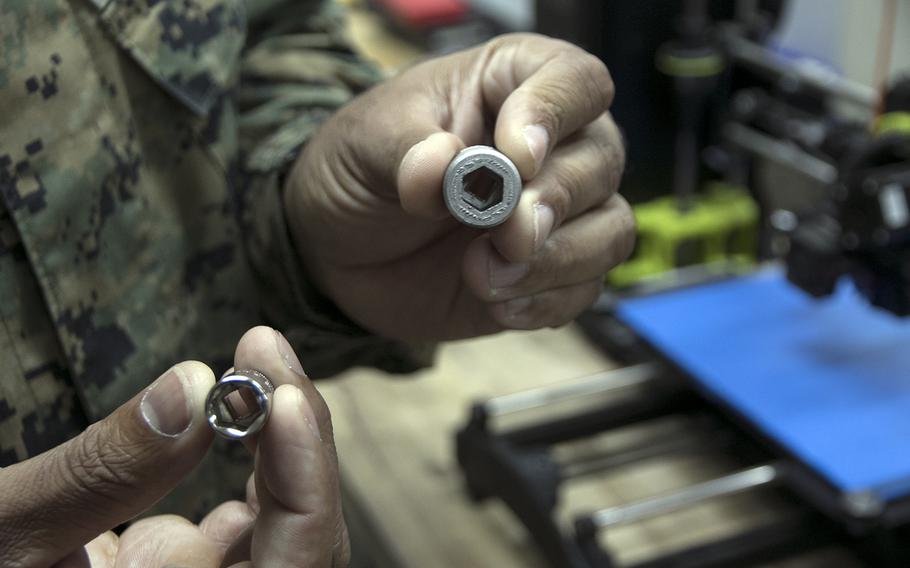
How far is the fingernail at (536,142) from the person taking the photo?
40cm

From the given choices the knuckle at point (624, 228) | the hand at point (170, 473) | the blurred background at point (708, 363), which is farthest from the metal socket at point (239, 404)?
the blurred background at point (708, 363)

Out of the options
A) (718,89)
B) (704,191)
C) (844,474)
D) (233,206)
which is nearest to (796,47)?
(718,89)

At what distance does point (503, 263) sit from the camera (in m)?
0.42

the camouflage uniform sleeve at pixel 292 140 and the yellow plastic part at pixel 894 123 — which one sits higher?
the camouflage uniform sleeve at pixel 292 140

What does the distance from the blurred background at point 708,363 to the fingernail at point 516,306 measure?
0.23 metres

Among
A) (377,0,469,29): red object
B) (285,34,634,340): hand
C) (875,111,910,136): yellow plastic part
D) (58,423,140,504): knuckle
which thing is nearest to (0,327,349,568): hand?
(58,423,140,504): knuckle

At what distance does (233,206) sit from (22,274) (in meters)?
0.15

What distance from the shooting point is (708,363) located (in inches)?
37.0

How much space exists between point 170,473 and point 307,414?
0.15ft

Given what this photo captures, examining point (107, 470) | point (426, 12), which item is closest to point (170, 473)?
point (107, 470)

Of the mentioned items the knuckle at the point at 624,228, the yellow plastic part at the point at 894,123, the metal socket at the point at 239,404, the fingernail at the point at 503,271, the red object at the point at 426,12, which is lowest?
the red object at the point at 426,12

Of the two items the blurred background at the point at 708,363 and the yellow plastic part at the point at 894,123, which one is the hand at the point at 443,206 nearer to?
the blurred background at the point at 708,363

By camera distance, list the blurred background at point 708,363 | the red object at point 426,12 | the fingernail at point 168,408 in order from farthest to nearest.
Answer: the red object at point 426,12, the blurred background at point 708,363, the fingernail at point 168,408

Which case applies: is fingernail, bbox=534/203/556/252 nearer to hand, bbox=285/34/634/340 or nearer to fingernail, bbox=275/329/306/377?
hand, bbox=285/34/634/340
